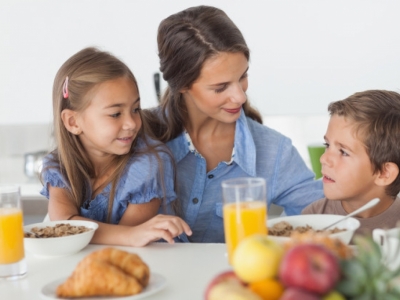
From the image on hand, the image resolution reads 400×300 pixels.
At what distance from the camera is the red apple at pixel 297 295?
2.86 feet

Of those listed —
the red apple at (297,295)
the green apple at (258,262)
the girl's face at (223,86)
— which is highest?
the girl's face at (223,86)

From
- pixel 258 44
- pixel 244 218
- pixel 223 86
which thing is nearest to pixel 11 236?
pixel 244 218

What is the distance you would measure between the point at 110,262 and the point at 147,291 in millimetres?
84

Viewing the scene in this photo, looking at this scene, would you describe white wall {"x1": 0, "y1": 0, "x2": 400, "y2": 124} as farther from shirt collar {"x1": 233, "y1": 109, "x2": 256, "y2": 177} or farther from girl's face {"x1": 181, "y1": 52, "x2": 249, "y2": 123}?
girl's face {"x1": 181, "y1": 52, "x2": 249, "y2": 123}

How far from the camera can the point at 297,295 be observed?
88 cm

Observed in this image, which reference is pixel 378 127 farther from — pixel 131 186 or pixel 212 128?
pixel 131 186

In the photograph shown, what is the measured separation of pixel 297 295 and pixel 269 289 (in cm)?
6

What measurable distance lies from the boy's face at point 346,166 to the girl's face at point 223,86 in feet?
1.01

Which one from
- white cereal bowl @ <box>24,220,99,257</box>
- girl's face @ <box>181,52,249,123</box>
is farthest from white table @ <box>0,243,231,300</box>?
girl's face @ <box>181,52,249,123</box>

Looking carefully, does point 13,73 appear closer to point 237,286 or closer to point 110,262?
point 110,262

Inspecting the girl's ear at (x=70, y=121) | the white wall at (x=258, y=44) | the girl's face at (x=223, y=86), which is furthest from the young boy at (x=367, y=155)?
the white wall at (x=258, y=44)

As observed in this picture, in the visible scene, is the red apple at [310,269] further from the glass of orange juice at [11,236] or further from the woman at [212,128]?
the woman at [212,128]

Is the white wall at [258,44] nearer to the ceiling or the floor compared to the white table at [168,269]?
nearer to the ceiling

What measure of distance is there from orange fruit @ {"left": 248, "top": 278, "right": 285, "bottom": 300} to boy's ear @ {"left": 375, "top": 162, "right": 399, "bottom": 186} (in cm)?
112
